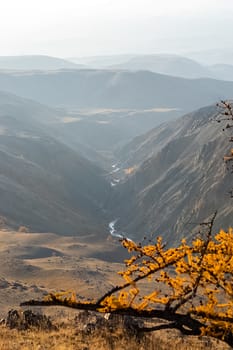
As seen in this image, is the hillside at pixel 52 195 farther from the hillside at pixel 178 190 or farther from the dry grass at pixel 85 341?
the dry grass at pixel 85 341

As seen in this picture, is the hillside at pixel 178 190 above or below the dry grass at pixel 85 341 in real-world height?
above

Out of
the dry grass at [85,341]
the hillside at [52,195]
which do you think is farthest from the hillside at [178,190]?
the dry grass at [85,341]

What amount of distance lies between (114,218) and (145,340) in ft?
446

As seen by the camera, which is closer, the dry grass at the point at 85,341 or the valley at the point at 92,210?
the dry grass at the point at 85,341

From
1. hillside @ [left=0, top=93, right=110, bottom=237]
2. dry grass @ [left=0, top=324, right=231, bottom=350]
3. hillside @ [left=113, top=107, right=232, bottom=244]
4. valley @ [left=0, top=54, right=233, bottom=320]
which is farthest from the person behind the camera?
hillside @ [left=0, top=93, right=110, bottom=237]

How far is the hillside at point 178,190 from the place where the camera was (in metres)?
121

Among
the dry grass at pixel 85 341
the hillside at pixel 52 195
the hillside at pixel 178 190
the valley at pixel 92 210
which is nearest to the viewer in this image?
the dry grass at pixel 85 341

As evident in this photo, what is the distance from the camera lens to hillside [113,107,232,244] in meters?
121

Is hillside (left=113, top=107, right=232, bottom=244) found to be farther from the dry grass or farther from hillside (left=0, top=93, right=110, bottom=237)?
the dry grass

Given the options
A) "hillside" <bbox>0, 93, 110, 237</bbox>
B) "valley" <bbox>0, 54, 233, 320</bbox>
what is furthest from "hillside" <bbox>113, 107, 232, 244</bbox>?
"hillside" <bbox>0, 93, 110, 237</bbox>

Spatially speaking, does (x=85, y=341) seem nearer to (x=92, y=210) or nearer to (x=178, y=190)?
(x=178, y=190)

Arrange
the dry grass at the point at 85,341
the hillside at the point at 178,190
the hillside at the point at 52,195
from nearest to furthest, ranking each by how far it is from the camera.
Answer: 1. the dry grass at the point at 85,341
2. the hillside at the point at 178,190
3. the hillside at the point at 52,195

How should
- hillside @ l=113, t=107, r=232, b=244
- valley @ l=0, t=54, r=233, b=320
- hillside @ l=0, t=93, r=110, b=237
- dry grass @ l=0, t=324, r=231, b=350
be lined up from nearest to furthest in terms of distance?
dry grass @ l=0, t=324, r=231, b=350 → valley @ l=0, t=54, r=233, b=320 → hillside @ l=113, t=107, r=232, b=244 → hillside @ l=0, t=93, r=110, b=237

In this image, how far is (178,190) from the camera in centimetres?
14438
